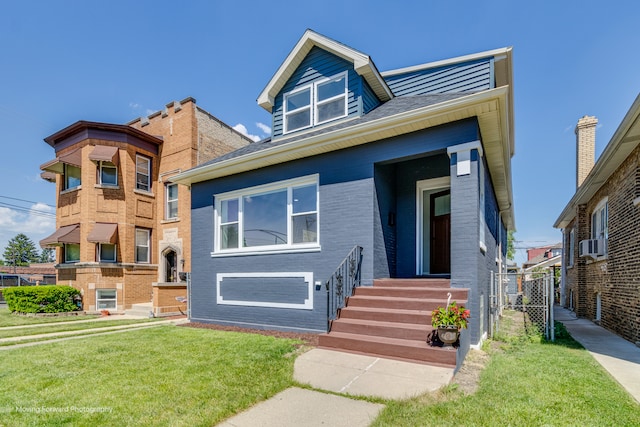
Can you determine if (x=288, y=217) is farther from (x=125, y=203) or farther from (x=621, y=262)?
(x=125, y=203)

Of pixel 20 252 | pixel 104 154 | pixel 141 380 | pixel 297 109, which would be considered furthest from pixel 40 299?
pixel 20 252

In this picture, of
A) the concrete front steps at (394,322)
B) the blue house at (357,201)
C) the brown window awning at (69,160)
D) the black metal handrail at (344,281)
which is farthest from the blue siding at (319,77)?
the brown window awning at (69,160)

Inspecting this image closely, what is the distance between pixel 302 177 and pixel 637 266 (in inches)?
287

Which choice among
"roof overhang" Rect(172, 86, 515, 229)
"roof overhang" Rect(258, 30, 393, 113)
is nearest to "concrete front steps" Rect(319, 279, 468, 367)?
"roof overhang" Rect(172, 86, 515, 229)

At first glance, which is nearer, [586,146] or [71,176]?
[586,146]

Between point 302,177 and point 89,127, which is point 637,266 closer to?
point 302,177

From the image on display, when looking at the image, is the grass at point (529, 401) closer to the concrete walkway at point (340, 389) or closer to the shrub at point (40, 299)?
the concrete walkway at point (340, 389)

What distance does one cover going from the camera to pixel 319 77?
8.34 m

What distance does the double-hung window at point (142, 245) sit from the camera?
13883 millimetres

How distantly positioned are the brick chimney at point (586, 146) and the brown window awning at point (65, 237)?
836 inches

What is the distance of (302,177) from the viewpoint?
297 inches

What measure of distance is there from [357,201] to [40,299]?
1250cm

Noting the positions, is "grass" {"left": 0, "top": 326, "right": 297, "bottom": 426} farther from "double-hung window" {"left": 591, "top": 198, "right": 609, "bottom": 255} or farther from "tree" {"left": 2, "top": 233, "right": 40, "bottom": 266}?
"tree" {"left": 2, "top": 233, "right": 40, "bottom": 266}

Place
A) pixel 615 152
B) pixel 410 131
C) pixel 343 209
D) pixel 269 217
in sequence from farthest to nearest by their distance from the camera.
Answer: pixel 269 217 → pixel 615 152 → pixel 343 209 → pixel 410 131
